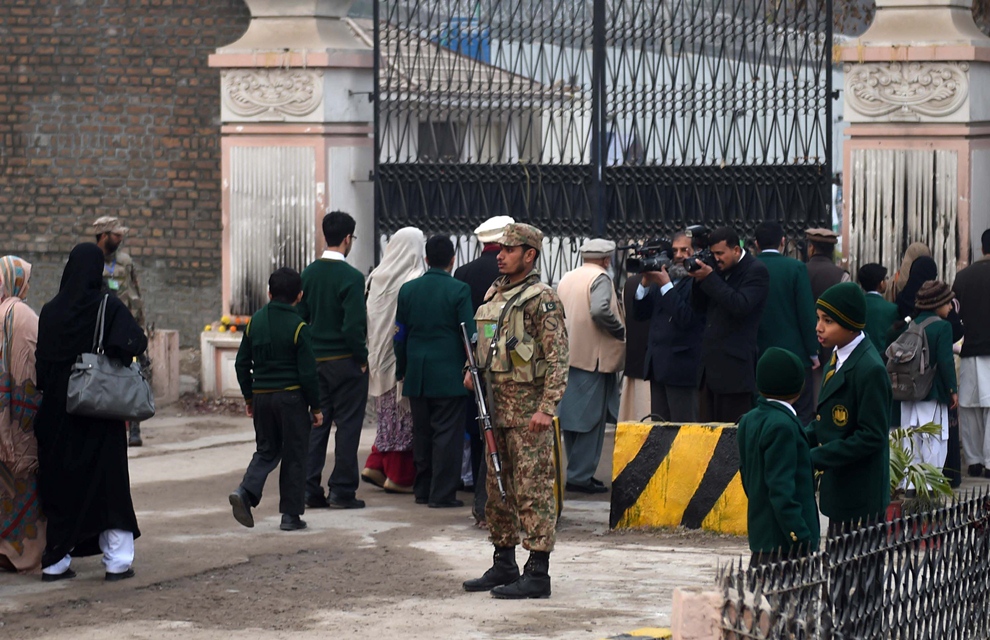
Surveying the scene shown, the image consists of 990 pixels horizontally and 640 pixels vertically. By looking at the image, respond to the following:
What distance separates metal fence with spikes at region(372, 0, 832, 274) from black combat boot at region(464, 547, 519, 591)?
18.1ft

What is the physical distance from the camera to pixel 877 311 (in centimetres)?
1059

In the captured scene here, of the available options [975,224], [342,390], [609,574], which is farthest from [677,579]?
[975,224]

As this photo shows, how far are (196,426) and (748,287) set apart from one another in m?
5.45

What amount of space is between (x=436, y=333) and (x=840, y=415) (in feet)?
13.1

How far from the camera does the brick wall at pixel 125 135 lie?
14398 mm

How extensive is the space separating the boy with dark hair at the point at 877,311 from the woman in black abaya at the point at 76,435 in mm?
4719

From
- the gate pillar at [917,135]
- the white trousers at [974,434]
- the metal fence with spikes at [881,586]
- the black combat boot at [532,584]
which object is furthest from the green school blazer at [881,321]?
the metal fence with spikes at [881,586]

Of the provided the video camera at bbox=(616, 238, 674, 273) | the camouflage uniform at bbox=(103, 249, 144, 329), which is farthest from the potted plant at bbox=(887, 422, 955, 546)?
the camouflage uniform at bbox=(103, 249, 144, 329)

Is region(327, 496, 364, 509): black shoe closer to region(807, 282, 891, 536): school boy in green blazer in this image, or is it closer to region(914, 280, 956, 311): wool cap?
region(914, 280, 956, 311): wool cap

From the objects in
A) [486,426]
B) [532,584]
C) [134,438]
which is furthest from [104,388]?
[134,438]

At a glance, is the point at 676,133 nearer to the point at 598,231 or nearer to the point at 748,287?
the point at 598,231

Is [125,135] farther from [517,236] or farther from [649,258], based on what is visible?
[517,236]

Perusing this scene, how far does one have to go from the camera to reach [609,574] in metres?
8.20

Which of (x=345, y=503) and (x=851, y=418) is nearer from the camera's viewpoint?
(x=851, y=418)
